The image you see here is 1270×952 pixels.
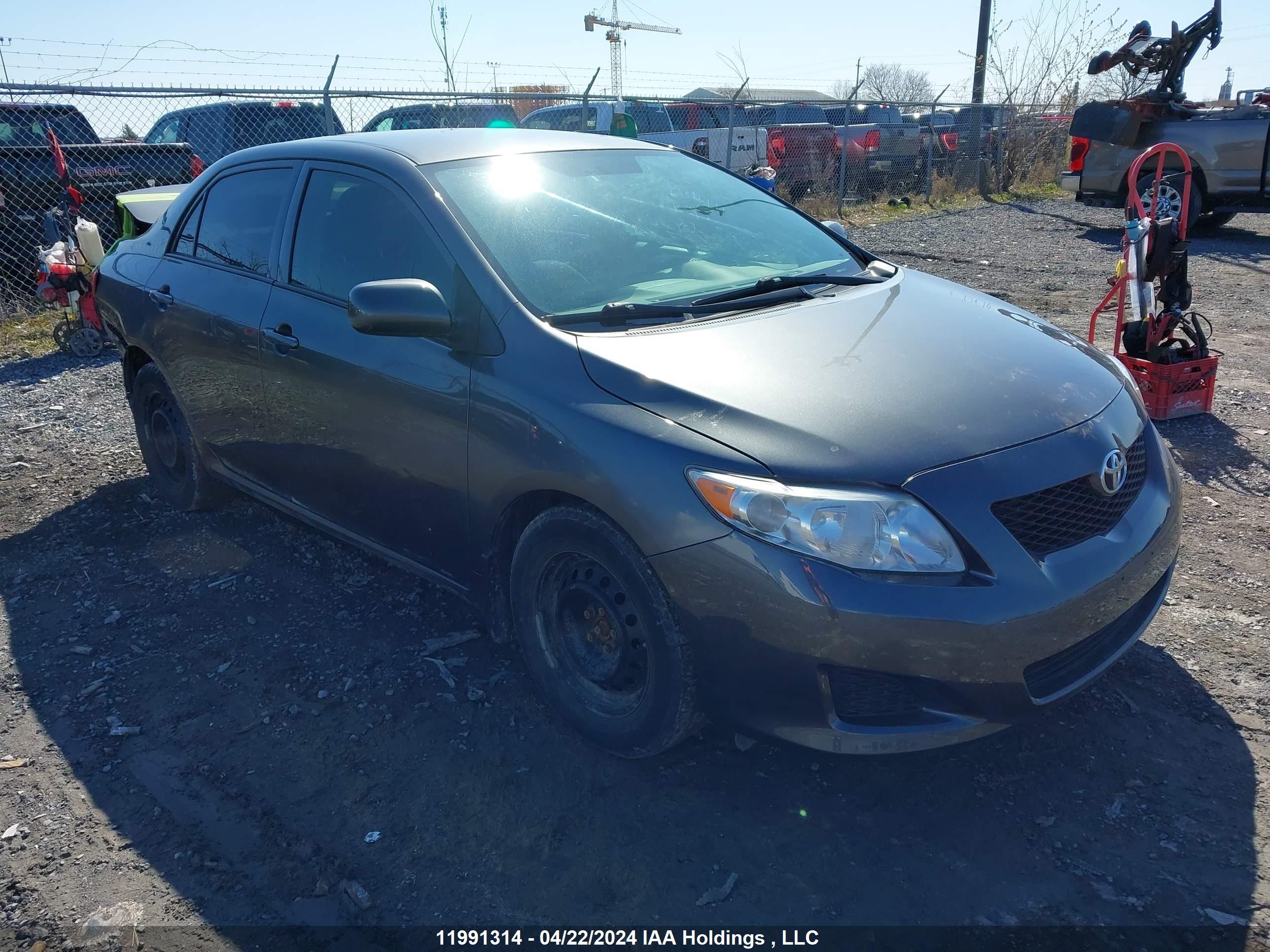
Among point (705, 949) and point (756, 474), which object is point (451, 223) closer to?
point (756, 474)

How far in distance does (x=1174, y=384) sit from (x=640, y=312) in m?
3.94

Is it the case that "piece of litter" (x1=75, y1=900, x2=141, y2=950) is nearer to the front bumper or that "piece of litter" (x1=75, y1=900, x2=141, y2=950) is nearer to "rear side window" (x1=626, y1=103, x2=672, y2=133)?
the front bumper

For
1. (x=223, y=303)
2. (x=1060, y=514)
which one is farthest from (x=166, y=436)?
(x=1060, y=514)

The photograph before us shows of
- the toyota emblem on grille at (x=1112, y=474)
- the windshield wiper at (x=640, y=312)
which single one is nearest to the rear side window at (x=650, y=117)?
the windshield wiper at (x=640, y=312)

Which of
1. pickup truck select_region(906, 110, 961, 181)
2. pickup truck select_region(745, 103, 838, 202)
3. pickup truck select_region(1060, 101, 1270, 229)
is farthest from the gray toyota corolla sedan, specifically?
pickup truck select_region(906, 110, 961, 181)

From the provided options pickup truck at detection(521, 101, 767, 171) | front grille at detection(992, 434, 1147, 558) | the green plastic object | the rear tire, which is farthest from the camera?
pickup truck at detection(521, 101, 767, 171)

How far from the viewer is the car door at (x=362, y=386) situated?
10.3 ft

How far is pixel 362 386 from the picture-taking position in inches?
132

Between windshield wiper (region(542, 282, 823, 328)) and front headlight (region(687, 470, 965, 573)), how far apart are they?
84 centimetres

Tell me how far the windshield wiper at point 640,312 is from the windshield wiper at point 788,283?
4 centimetres

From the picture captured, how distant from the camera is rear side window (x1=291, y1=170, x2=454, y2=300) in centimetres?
327

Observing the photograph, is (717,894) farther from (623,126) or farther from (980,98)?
(980,98)

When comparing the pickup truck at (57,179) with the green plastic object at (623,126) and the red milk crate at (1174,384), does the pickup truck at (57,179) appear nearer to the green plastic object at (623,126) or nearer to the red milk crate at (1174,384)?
the green plastic object at (623,126)

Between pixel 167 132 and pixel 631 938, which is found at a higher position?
pixel 167 132
